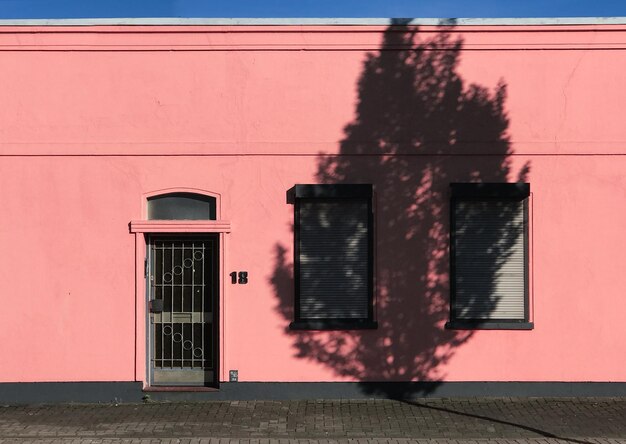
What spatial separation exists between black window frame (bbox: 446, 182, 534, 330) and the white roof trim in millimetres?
2214

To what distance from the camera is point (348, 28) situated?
35.9ft

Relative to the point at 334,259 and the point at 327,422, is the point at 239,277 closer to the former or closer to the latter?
the point at 334,259

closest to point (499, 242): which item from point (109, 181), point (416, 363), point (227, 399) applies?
point (416, 363)

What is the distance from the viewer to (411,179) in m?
10.9

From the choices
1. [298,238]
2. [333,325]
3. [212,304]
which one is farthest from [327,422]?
[298,238]

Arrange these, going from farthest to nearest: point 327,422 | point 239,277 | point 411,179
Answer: point 411,179 → point 239,277 → point 327,422

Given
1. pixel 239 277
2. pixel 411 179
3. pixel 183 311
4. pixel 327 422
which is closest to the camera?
pixel 327 422

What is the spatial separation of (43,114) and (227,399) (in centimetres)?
460

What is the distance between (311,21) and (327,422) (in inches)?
209

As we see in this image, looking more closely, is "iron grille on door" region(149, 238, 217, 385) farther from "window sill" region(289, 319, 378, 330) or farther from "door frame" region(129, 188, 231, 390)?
"window sill" region(289, 319, 378, 330)

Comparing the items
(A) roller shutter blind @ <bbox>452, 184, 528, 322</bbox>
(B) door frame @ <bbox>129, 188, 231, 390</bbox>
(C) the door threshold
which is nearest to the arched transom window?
(B) door frame @ <bbox>129, 188, 231, 390</bbox>

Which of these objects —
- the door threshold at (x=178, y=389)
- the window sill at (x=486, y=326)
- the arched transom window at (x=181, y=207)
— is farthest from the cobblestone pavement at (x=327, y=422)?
the arched transom window at (x=181, y=207)

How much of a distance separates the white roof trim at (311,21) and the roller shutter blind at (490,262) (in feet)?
7.92

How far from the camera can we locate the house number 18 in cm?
1080
